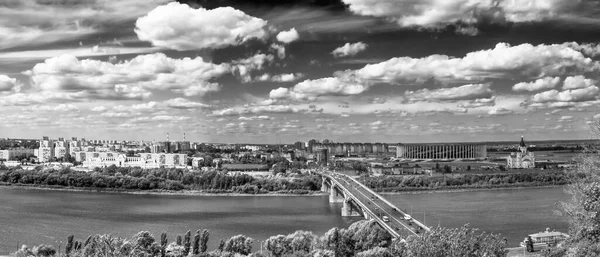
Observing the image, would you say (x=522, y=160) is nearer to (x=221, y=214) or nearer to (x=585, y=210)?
(x=221, y=214)

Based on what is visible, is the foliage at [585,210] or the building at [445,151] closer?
the foliage at [585,210]

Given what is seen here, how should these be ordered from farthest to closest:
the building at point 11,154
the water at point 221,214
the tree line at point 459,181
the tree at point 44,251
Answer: the building at point 11,154 < the tree line at point 459,181 < the water at point 221,214 < the tree at point 44,251

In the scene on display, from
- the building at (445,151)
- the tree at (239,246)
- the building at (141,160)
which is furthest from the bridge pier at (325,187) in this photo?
the building at (445,151)

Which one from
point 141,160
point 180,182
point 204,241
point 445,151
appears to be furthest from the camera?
point 445,151

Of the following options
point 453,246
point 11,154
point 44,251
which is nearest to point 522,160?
point 44,251

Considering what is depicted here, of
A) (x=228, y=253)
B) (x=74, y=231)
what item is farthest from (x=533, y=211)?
(x=74, y=231)

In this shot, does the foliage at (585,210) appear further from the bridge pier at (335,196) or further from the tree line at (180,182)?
the tree line at (180,182)

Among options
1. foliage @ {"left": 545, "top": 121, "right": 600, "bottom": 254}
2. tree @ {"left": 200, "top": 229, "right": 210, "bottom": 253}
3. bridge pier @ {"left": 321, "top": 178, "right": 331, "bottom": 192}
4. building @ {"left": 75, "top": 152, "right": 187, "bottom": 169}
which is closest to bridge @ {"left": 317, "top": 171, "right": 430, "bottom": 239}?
bridge pier @ {"left": 321, "top": 178, "right": 331, "bottom": 192}

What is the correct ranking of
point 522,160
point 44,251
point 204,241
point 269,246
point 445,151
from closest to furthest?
point 44,251 < point 269,246 < point 204,241 < point 522,160 < point 445,151
